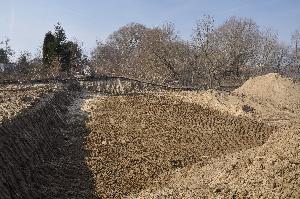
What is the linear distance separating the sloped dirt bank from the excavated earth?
0.03 meters

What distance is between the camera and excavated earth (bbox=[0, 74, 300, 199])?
866 centimetres

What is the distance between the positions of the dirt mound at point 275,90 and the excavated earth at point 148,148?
4059 mm

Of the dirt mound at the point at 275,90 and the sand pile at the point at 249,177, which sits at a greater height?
the dirt mound at the point at 275,90

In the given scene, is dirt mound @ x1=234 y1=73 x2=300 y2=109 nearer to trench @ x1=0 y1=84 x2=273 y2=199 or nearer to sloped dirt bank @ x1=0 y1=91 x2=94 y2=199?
trench @ x1=0 y1=84 x2=273 y2=199

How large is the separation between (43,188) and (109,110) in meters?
10.7

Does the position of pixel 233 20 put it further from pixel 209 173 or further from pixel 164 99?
pixel 209 173

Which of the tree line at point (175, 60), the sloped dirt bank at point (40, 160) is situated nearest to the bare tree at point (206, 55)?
the tree line at point (175, 60)

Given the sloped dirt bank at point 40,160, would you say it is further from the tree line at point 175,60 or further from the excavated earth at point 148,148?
the tree line at point 175,60

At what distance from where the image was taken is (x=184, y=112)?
20.2 meters

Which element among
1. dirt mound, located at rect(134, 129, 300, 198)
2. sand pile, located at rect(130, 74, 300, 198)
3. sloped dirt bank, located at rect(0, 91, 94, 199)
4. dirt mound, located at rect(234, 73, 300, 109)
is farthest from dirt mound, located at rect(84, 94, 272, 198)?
dirt mound, located at rect(234, 73, 300, 109)

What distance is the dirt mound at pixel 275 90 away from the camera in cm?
2633

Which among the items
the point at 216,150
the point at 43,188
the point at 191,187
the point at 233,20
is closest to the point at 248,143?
the point at 216,150

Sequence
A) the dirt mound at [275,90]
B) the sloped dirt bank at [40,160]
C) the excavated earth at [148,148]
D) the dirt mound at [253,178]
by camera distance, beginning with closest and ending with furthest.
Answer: the dirt mound at [253,178] → the excavated earth at [148,148] → the sloped dirt bank at [40,160] → the dirt mound at [275,90]

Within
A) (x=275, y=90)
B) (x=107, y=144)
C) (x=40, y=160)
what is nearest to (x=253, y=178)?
(x=40, y=160)
